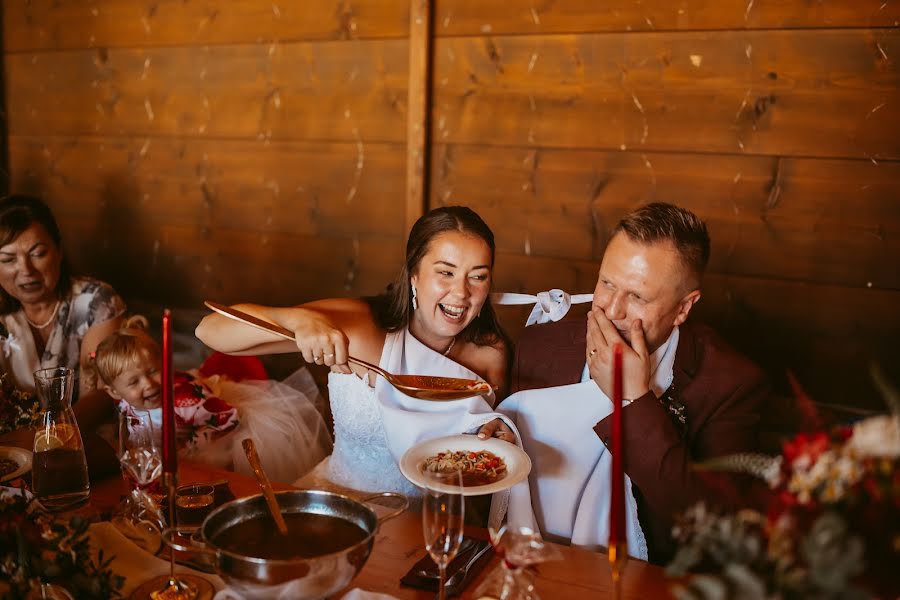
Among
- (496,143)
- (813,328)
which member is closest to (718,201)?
(813,328)

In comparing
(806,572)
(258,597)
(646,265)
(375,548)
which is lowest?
(375,548)

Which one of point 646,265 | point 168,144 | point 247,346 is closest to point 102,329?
point 247,346

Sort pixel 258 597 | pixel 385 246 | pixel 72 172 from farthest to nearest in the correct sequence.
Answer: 1. pixel 72 172
2. pixel 385 246
3. pixel 258 597

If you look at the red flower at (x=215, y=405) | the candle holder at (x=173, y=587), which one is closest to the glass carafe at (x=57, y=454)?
the candle holder at (x=173, y=587)

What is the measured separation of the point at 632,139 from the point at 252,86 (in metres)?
1.72

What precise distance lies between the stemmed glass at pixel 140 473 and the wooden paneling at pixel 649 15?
6.59 ft

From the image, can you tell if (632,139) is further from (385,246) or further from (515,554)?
(515,554)

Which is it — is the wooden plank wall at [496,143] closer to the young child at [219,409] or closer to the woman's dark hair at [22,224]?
the young child at [219,409]

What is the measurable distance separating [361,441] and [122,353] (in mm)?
806

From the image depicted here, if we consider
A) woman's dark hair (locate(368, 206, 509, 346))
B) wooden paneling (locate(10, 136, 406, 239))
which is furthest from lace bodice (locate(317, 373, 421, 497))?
wooden paneling (locate(10, 136, 406, 239))

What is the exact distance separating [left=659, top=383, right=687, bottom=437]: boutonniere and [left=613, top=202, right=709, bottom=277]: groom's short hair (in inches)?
12.2

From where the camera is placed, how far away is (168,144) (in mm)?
3617

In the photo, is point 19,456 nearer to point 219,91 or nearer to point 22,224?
point 22,224

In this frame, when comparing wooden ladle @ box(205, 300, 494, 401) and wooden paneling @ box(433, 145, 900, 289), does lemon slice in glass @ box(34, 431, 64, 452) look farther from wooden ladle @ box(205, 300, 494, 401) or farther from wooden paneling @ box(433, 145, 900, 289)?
wooden paneling @ box(433, 145, 900, 289)
